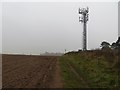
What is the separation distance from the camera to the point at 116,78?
58.7 ft

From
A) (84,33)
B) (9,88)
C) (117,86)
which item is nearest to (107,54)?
(117,86)

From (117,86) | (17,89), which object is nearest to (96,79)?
(117,86)

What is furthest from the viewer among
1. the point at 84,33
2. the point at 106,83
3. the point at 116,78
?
the point at 84,33

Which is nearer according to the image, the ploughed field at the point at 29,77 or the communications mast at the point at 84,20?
the ploughed field at the point at 29,77

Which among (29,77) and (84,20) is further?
(84,20)

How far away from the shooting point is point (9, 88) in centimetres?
1474

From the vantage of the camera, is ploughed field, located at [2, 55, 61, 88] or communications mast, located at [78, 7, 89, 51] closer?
ploughed field, located at [2, 55, 61, 88]

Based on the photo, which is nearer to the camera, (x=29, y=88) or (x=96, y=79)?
(x=29, y=88)

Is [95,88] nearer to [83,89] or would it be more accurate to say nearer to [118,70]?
[83,89]

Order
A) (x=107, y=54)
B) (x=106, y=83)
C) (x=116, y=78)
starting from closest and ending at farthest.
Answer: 1. (x=106, y=83)
2. (x=116, y=78)
3. (x=107, y=54)

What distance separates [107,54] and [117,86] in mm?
17157

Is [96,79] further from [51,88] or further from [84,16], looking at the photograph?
[84,16]

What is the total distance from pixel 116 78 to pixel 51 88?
4549mm

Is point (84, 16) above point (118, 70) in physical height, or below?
above
